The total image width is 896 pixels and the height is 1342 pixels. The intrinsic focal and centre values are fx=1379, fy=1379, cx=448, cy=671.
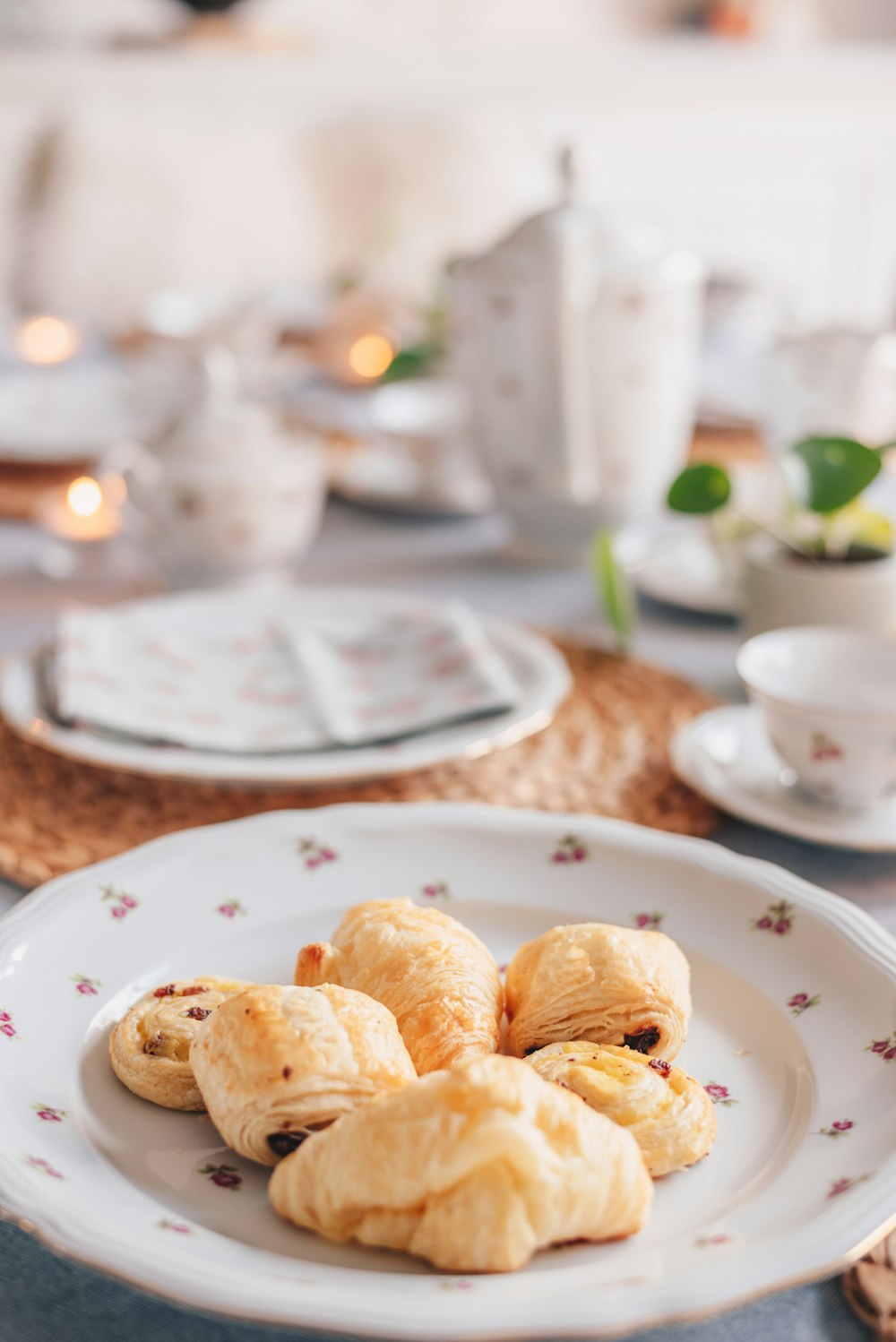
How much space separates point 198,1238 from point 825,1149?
23 cm

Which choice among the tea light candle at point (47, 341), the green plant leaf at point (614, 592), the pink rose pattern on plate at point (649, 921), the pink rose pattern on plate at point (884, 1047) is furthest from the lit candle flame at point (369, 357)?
the pink rose pattern on plate at point (884, 1047)

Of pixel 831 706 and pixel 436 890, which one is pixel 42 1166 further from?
pixel 831 706

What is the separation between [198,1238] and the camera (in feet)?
1.48

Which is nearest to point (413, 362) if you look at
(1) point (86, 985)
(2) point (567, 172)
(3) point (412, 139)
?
(2) point (567, 172)

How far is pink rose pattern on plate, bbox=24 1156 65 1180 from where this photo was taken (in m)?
0.47

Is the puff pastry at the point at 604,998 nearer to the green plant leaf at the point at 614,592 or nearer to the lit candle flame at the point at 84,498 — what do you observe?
the green plant leaf at the point at 614,592

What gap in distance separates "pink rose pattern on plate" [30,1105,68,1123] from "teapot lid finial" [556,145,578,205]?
89 cm

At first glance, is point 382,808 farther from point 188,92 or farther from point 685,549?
point 188,92

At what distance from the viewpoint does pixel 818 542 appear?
0.98m

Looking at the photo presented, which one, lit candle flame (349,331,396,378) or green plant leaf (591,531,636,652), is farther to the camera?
lit candle flame (349,331,396,378)

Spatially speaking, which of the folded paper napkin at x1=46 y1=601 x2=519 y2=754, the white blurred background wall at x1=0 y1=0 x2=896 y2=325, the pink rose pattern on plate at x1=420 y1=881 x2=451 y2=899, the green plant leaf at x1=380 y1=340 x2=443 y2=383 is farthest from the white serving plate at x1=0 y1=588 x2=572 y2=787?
the white blurred background wall at x1=0 y1=0 x2=896 y2=325

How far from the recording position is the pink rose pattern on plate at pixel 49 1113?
0.51 meters

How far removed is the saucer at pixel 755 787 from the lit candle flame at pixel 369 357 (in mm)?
951

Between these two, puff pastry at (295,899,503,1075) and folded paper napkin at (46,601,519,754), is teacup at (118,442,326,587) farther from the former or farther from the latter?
puff pastry at (295,899,503,1075)
